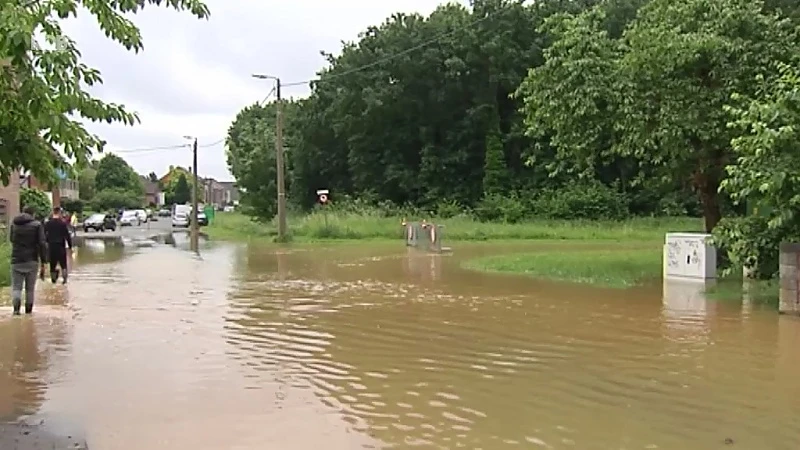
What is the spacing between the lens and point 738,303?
53.2ft

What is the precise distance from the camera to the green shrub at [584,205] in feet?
188

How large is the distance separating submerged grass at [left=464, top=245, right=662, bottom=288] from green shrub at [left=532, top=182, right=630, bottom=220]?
27.9 m

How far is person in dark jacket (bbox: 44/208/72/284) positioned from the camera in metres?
19.9

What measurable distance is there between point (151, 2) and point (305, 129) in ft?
208

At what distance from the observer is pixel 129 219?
267 ft

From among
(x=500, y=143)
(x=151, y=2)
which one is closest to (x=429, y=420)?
(x=151, y=2)

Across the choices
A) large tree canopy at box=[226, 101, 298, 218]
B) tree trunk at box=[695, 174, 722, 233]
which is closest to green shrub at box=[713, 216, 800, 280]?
tree trunk at box=[695, 174, 722, 233]

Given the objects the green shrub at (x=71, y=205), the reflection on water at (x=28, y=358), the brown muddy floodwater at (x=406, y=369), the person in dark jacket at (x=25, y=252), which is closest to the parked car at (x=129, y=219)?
the green shrub at (x=71, y=205)

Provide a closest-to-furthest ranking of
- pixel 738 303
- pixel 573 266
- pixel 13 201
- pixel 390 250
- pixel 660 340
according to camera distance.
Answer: pixel 660 340, pixel 738 303, pixel 573 266, pixel 390 250, pixel 13 201

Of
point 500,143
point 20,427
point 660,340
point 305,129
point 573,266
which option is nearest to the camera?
point 20,427

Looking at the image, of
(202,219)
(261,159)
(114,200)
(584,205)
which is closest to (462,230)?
(584,205)

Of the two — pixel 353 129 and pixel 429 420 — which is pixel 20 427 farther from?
pixel 353 129

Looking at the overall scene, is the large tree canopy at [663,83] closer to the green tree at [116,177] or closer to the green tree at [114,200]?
the green tree at [114,200]

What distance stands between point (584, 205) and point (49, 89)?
5322 cm
